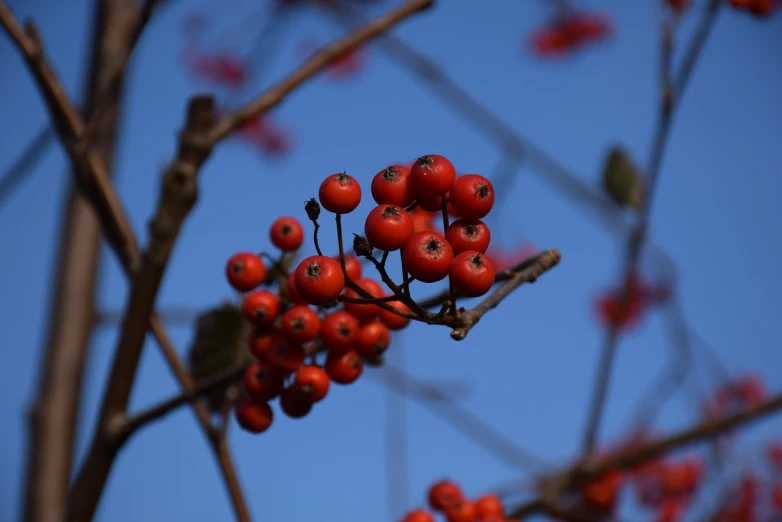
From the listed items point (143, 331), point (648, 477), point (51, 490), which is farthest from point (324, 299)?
point (648, 477)

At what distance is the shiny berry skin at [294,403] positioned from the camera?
4.14 feet

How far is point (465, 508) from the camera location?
156cm

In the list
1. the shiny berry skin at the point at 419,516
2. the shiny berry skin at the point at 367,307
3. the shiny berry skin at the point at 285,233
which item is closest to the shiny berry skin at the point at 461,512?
the shiny berry skin at the point at 419,516

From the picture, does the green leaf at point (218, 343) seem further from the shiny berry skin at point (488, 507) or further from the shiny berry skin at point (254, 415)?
the shiny berry skin at point (488, 507)

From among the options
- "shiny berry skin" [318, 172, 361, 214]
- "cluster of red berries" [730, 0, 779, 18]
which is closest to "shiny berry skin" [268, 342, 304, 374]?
"shiny berry skin" [318, 172, 361, 214]

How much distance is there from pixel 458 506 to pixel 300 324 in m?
0.62

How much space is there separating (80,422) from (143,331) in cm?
181

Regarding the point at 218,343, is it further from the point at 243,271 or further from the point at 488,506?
the point at 488,506

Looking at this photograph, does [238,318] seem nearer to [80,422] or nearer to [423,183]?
[423,183]

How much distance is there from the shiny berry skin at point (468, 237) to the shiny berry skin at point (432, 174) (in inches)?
2.1

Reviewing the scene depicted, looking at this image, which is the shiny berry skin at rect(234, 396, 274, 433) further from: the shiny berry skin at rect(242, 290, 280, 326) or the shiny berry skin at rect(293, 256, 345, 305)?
the shiny berry skin at rect(293, 256, 345, 305)

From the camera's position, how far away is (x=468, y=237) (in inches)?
38.3

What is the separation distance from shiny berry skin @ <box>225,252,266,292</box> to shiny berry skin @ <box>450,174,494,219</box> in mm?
527

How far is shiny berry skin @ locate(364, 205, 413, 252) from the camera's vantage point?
92 cm
